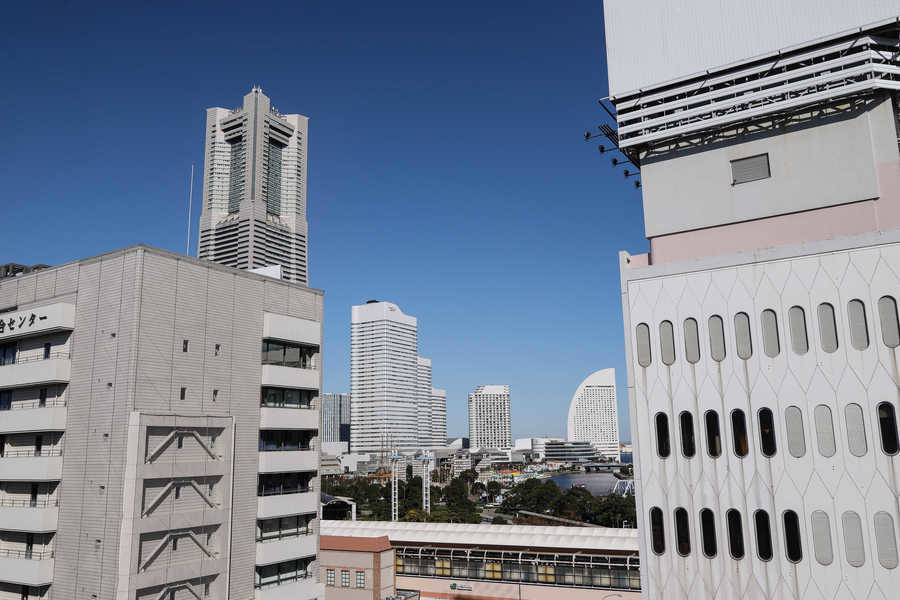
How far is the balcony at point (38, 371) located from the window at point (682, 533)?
36.2 m

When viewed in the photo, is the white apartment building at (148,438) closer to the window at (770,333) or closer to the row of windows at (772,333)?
the row of windows at (772,333)

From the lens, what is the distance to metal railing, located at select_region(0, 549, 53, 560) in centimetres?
3756

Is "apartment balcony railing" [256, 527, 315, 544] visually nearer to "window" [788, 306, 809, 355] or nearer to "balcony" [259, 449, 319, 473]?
"balcony" [259, 449, 319, 473]

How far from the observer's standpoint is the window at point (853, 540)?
25.7 m

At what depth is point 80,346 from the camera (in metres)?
39.3

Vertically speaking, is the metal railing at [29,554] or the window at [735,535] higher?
the window at [735,535]

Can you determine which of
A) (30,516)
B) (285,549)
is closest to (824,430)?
(285,549)

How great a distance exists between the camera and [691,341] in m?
30.6

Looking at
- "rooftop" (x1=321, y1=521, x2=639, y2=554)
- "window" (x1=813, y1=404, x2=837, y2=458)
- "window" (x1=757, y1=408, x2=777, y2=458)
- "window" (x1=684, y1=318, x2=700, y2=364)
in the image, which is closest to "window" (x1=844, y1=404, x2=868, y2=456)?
"window" (x1=813, y1=404, x2=837, y2=458)

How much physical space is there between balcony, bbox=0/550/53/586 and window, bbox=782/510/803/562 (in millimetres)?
39399

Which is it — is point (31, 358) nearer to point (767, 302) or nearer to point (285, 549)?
point (285, 549)

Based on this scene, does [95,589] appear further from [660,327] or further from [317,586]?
[660,327]

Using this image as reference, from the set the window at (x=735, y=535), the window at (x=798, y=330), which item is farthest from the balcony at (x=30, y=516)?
the window at (x=798, y=330)

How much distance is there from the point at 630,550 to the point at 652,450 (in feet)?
92.5
